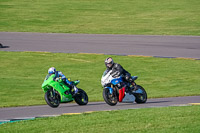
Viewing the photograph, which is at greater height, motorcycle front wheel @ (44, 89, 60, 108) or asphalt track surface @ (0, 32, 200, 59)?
asphalt track surface @ (0, 32, 200, 59)

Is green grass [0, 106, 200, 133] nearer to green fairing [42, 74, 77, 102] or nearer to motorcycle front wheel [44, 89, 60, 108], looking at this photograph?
motorcycle front wheel [44, 89, 60, 108]

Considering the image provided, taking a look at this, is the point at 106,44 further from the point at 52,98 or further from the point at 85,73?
the point at 52,98

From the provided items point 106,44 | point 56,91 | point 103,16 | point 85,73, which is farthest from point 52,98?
point 103,16

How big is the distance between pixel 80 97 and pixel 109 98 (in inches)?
53.6

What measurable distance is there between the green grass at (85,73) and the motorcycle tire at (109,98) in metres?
2.61

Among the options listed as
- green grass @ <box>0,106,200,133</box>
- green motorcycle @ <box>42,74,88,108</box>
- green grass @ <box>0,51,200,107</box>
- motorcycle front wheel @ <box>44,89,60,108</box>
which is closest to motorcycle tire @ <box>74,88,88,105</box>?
green motorcycle @ <box>42,74,88,108</box>

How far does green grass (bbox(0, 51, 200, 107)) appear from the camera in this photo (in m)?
20.4

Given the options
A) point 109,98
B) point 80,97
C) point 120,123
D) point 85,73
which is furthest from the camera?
point 85,73

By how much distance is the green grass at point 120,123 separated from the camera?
11188 mm

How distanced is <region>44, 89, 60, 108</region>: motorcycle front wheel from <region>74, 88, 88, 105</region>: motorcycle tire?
0.84m

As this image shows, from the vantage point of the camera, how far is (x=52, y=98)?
1652 centimetres

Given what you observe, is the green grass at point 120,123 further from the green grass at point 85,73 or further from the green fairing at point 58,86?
the green grass at point 85,73

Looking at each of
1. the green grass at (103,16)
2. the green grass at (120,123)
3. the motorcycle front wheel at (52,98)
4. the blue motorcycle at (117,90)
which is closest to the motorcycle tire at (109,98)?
the blue motorcycle at (117,90)

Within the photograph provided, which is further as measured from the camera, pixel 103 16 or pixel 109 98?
pixel 103 16
